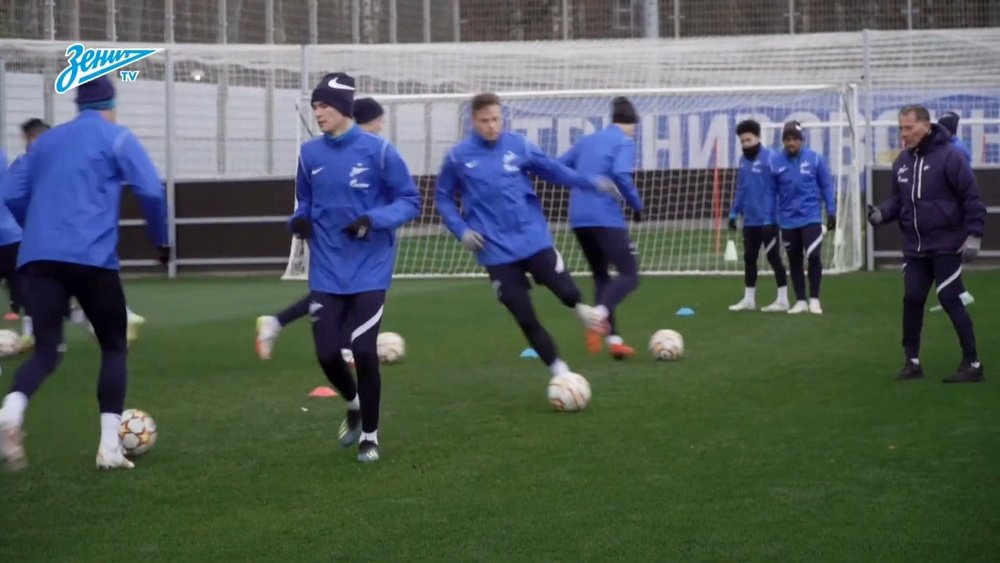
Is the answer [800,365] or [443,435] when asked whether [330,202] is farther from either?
[800,365]

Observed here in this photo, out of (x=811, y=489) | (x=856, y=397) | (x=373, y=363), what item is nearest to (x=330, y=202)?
(x=373, y=363)

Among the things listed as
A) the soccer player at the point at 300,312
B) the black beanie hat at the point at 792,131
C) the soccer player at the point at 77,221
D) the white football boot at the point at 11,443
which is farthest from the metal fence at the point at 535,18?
the white football boot at the point at 11,443

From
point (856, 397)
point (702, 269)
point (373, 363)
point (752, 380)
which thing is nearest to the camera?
point (373, 363)

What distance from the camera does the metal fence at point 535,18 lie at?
93.4ft

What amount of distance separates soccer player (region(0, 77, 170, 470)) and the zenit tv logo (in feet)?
Answer: 54.9

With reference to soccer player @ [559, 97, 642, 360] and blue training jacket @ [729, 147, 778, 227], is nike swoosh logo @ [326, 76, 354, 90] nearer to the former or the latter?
soccer player @ [559, 97, 642, 360]

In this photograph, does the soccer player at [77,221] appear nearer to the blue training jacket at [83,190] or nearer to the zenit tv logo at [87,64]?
the blue training jacket at [83,190]

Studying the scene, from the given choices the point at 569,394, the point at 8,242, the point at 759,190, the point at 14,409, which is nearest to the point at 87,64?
the point at 759,190

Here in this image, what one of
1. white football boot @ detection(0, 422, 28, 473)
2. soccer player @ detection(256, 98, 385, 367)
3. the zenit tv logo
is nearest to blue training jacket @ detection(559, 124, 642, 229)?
soccer player @ detection(256, 98, 385, 367)

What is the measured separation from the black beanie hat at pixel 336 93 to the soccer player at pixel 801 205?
28.2 ft

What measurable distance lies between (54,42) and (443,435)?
1737 cm

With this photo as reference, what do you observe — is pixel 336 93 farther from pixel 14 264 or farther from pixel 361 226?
pixel 14 264

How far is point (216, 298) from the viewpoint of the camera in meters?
18.9

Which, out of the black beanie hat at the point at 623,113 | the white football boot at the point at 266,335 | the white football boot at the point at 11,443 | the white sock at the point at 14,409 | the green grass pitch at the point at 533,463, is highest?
the black beanie hat at the point at 623,113
